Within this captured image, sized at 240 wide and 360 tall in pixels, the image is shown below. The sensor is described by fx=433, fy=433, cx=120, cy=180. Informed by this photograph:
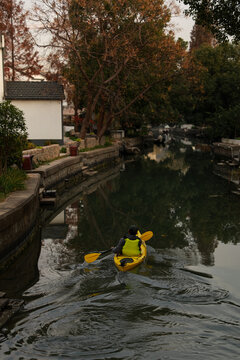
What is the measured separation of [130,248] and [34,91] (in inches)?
1055

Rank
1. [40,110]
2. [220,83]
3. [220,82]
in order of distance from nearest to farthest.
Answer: [40,110], [220,82], [220,83]

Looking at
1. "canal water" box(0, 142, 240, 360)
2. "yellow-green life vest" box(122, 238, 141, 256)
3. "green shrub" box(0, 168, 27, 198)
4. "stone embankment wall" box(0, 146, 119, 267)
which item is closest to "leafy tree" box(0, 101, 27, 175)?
"green shrub" box(0, 168, 27, 198)

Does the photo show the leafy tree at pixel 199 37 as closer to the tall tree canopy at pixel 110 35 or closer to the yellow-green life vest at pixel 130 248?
the tall tree canopy at pixel 110 35

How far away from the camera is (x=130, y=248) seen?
13.4m

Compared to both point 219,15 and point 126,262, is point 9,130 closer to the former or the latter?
point 126,262

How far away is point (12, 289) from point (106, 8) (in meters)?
31.0

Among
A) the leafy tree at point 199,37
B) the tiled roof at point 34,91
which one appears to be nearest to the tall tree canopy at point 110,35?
the tiled roof at point 34,91

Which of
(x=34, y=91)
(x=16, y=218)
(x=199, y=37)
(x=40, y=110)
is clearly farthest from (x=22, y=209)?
(x=199, y=37)

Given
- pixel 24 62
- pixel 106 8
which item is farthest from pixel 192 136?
pixel 106 8

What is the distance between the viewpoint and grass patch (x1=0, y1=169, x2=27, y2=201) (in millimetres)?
17045

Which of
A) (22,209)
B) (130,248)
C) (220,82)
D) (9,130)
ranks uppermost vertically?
(220,82)

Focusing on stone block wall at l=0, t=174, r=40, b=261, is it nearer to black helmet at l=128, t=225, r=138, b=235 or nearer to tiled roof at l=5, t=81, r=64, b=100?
black helmet at l=128, t=225, r=138, b=235

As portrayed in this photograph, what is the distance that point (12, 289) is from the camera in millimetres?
11984

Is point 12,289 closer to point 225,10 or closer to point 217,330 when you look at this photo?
point 217,330
